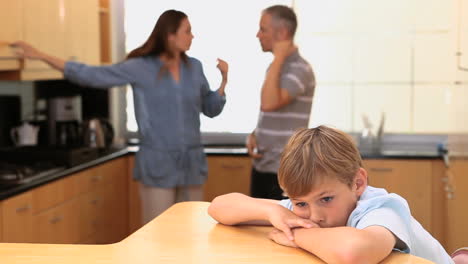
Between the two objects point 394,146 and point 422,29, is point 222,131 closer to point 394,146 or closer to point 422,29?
point 394,146

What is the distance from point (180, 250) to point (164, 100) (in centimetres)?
202

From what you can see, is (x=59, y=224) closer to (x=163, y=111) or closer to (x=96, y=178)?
(x=96, y=178)

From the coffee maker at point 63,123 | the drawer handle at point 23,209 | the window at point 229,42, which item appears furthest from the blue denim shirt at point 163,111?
the window at point 229,42

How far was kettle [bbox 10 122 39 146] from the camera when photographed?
13.7 feet

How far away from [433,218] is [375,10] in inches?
50.5

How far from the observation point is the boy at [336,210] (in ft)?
5.03

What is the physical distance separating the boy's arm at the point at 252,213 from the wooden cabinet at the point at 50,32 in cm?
185

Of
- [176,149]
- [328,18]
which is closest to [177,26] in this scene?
[176,149]

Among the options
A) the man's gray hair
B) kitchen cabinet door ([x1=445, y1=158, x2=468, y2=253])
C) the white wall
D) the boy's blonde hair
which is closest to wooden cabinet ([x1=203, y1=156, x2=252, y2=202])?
the white wall

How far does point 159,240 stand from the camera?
1.73 meters

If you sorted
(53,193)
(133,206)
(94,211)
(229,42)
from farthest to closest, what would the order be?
(229,42) → (133,206) → (94,211) → (53,193)

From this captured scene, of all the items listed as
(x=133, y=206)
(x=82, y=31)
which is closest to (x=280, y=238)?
(x=82, y=31)

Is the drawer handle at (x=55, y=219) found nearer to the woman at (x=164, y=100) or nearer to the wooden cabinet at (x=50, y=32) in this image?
the woman at (x=164, y=100)

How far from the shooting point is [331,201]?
1656mm
